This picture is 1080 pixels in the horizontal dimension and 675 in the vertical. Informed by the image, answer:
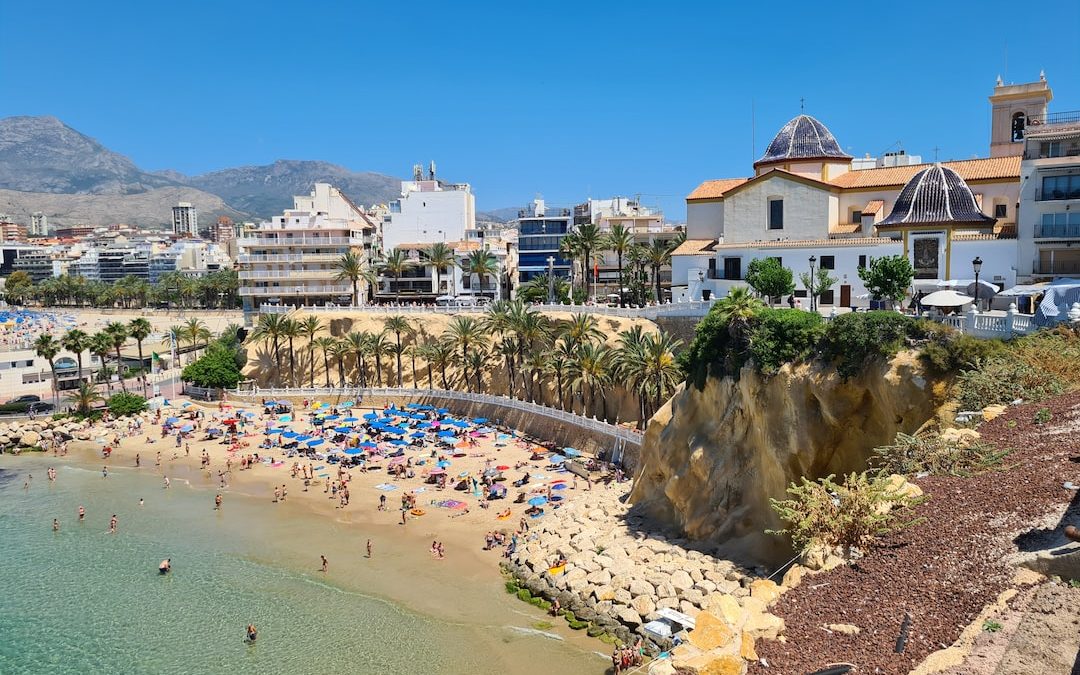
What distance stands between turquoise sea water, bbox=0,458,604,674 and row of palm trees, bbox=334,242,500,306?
40.2 m

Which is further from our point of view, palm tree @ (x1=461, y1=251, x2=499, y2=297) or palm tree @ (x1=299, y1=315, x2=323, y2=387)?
palm tree @ (x1=461, y1=251, x2=499, y2=297)

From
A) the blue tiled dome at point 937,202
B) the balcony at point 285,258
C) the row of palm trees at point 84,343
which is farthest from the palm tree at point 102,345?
the blue tiled dome at point 937,202

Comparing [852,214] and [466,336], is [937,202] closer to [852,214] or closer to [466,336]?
[852,214]

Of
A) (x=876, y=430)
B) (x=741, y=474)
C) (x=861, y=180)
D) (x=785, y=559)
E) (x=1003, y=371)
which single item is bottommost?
(x=785, y=559)

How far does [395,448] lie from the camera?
162 feet

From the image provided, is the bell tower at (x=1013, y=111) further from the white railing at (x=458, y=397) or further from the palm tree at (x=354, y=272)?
the palm tree at (x=354, y=272)

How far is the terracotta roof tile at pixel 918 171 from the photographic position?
153 feet

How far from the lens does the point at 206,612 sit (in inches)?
1146

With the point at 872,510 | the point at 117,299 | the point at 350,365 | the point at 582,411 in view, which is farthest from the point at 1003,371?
the point at 117,299

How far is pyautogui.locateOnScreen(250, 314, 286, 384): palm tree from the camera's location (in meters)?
65.3

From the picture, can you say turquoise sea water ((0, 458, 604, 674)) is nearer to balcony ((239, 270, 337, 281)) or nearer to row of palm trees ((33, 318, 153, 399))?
row of palm trees ((33, 318, 153, 399))

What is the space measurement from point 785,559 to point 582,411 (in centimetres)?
2620

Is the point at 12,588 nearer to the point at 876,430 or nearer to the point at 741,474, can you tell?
the point at 741,474

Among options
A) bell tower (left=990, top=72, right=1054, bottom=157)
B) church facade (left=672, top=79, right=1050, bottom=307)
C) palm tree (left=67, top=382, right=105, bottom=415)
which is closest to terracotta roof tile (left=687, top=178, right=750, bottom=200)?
church facade (left=672, top=79, right=1050, bottom=307)
